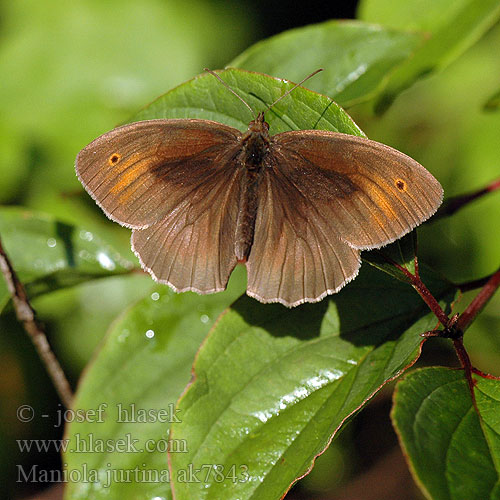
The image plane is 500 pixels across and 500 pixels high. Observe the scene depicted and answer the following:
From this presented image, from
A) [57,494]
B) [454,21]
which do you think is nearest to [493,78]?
[454,21]

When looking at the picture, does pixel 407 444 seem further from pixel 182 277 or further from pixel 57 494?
pixel 57 494

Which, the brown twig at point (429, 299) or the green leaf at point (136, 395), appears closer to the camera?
the brown twig at point (429, 299)

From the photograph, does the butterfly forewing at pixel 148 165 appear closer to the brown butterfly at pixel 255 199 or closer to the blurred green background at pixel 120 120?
the brown butterfly at pixel 255 199

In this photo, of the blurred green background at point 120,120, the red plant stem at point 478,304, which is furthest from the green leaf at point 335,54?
the red plant stem at point 478,304

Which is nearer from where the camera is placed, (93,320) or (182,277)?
(182,277)

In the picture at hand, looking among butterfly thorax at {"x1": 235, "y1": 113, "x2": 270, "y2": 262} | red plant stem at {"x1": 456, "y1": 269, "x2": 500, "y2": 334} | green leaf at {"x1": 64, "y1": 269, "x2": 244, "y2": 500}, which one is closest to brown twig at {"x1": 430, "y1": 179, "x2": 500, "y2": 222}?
red plant stem at {"x1": 456, "y1": 269, "x2": 500, "y2": 334}

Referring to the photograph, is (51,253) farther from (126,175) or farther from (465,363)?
(465,363)
